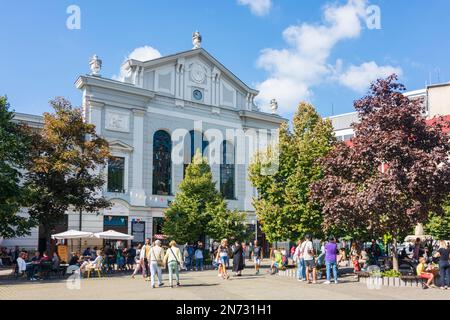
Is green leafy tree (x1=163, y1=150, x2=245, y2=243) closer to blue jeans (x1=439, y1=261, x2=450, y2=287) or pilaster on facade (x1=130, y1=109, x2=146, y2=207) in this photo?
pilaster on facade (x1=130, y1=109, x2=146, y2=207)

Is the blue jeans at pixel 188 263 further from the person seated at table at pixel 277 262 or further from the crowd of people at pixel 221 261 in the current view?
the person seated at table at pixel 277 262

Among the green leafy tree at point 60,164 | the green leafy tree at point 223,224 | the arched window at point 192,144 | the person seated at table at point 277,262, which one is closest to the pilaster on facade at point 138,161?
the arched window at point 192,144

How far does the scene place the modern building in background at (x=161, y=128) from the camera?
34719 mm

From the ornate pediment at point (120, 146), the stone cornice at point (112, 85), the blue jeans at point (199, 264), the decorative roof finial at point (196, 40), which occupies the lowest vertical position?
the blue jeans at point (199, 264)

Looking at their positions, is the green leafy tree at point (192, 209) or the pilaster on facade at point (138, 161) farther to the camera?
the pilaster on facade at point (138, 161)

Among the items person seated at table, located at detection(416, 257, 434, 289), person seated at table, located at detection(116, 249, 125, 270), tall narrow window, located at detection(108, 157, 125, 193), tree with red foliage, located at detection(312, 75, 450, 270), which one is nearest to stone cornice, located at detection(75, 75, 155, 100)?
tall narrow window, located at detection(108, 157, 125, 193)

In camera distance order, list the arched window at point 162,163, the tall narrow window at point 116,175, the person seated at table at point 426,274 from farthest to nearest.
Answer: the arched window at point 162,163
the tall narrow window at point 116,175
the person seated at table at point 426,274

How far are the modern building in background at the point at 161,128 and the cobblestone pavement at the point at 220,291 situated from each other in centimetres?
1607

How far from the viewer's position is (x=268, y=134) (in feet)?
145

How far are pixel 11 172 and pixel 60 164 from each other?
2.23m

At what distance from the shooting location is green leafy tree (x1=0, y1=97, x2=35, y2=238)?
72.1ft

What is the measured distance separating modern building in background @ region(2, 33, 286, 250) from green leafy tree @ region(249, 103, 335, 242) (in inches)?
533
